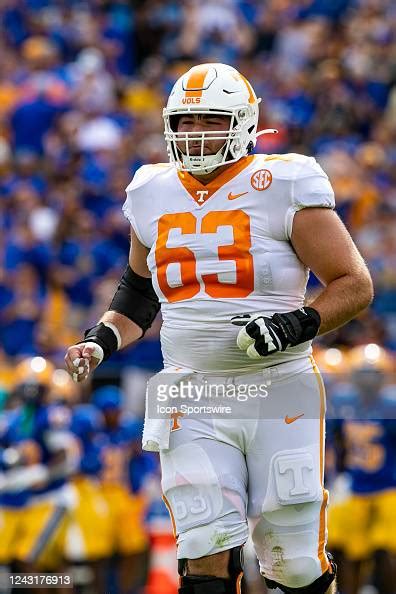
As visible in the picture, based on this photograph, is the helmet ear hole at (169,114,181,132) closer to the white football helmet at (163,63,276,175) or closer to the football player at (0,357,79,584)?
the white football helmet at (163,63,276,175)

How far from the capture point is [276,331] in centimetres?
420

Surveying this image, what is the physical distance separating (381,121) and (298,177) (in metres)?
7.98

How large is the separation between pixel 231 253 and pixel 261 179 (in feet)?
0.86

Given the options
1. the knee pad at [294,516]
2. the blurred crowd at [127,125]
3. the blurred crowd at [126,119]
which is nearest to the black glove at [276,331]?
the knee pad at [294,516]

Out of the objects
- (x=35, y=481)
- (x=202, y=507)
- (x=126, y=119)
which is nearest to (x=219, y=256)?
(x=202, y=507)

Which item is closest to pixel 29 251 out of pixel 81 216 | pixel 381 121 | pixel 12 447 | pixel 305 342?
pixel 81 216

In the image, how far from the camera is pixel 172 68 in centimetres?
1359

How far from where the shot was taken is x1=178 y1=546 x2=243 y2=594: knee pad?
4309 mm

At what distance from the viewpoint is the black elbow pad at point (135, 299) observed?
4992 mm

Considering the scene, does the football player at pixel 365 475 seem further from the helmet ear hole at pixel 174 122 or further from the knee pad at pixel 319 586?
the helmet ear hole at pixel 174 122

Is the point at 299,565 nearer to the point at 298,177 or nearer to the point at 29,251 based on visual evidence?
the point at 298,177

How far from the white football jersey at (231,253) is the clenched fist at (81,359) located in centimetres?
26

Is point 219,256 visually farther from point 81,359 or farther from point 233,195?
point 81,359

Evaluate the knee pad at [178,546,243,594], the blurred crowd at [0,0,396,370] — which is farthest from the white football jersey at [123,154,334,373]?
the blurred crowd at [0,0,396,370]
